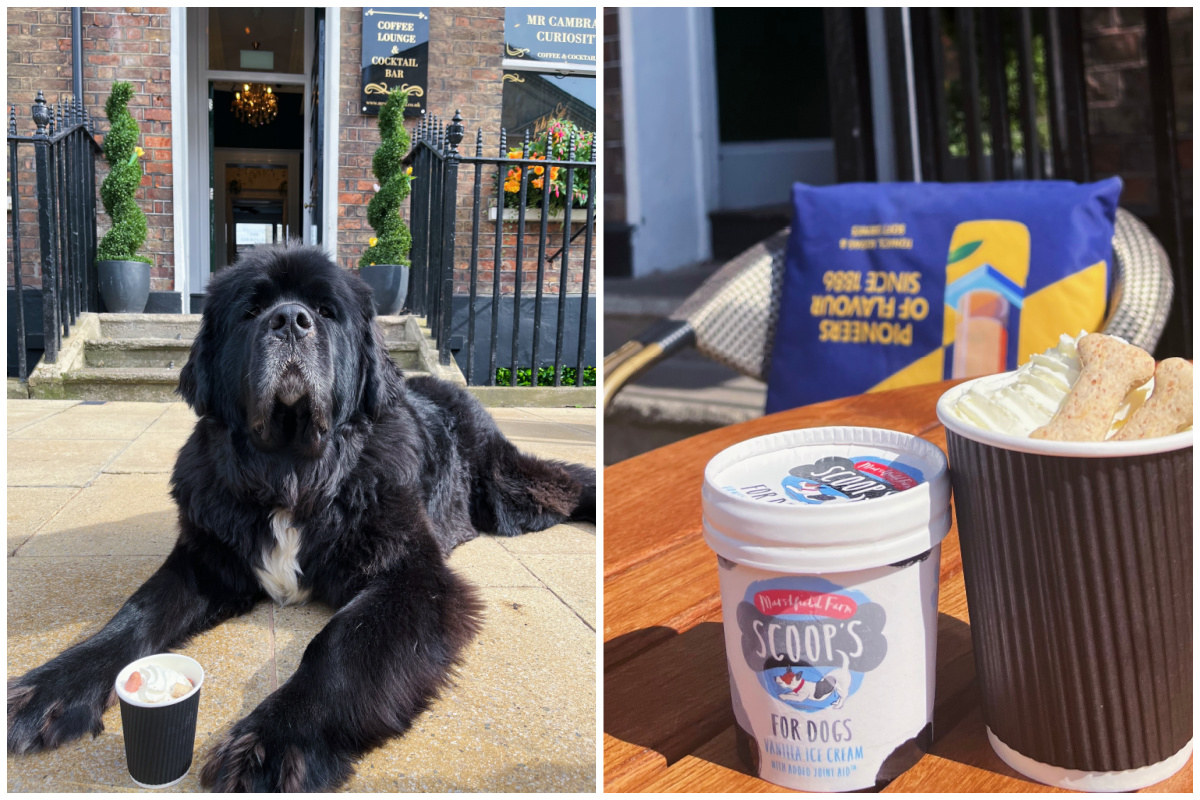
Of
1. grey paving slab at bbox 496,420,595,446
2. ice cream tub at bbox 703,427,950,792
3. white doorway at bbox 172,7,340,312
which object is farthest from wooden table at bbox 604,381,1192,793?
white doorway at bbox 172,7,340,312

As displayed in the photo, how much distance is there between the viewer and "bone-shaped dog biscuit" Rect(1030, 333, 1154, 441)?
55 centimetres

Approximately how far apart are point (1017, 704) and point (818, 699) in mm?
139

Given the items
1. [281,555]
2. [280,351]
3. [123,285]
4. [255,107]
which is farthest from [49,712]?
[255,107]

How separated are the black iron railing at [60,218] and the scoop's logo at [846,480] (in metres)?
5.26

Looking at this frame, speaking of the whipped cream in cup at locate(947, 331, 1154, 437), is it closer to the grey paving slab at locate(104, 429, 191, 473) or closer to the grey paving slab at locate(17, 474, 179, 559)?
the grey paving slab at locate(17, 474, 179, 559)

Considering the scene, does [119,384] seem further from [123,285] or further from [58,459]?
[58,459]

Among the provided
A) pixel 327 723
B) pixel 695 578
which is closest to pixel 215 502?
pixel 327 723

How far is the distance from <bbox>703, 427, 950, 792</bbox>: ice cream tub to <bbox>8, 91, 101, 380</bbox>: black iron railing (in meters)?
5.27

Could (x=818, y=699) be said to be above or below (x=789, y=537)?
below

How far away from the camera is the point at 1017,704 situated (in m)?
0.60

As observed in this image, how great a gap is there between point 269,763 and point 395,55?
6062mm

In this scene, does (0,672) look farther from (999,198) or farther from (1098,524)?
(999,198)

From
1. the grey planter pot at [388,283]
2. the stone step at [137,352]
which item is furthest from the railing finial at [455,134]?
the stone step at [137,352]

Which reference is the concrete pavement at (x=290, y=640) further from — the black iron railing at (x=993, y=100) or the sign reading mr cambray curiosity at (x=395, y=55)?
the sign reading mr cambray curiosity at (x=395, y=55)
